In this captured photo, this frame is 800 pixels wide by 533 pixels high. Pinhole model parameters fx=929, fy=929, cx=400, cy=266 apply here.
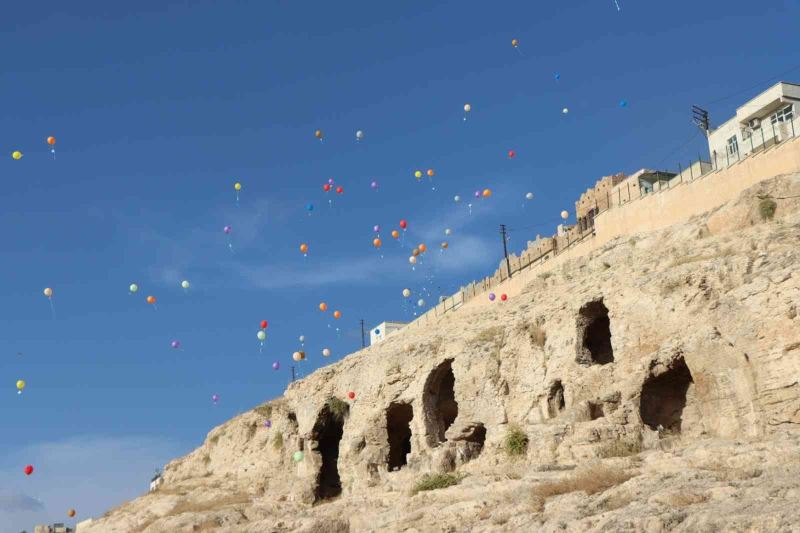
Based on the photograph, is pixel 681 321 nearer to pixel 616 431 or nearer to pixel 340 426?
pixel 616 431

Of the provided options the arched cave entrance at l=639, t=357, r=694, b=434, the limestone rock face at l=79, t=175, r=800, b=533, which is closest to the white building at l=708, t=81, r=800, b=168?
the limestone rock face at l=79, t=175, r=800, b=533

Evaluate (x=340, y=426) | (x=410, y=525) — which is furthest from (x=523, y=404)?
(x=340, y=426)

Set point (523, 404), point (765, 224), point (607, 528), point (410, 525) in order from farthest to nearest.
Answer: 1. point (523, 404)
2. point (765, 224)
3. point (410, 525)
4. point (607, 528)

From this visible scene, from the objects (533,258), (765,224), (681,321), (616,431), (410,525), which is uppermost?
(533,258)

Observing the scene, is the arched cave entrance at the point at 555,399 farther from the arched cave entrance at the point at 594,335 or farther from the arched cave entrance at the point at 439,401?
the arched cave entrance at the point at 439,401

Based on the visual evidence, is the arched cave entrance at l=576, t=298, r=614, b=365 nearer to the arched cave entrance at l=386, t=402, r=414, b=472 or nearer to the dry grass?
the dry grass

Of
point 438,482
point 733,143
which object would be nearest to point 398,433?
point 438,482

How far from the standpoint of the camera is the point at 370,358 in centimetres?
3750

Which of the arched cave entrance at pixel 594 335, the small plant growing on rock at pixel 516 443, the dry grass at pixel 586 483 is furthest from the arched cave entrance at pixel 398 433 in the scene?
the dry grass at pixel 586 483

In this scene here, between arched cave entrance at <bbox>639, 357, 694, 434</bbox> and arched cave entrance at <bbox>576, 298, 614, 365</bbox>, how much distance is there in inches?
112

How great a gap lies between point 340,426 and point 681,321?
Answer: 18533 mm

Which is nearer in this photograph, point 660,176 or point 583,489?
point 583,489

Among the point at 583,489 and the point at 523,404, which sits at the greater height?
the point at 523,404

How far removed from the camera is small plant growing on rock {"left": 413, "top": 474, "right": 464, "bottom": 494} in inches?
1009
